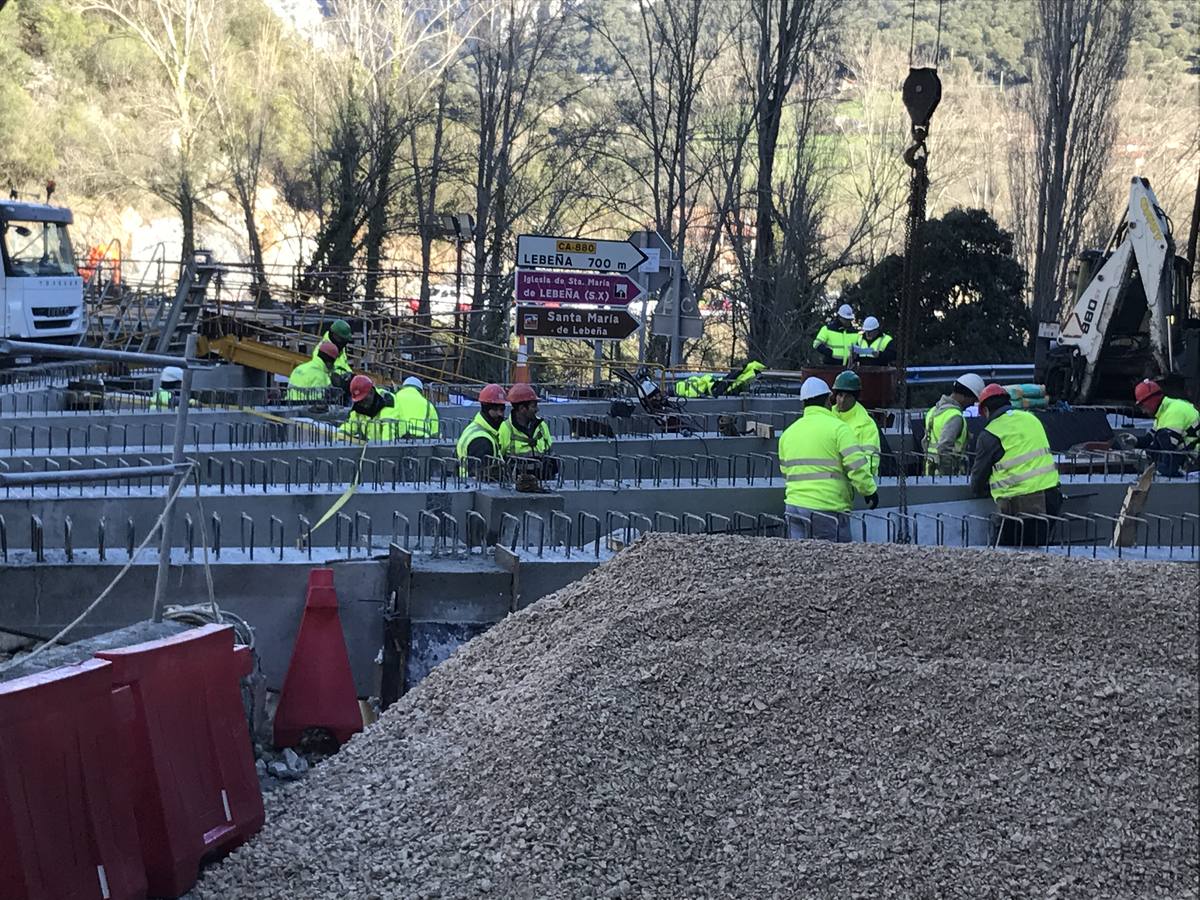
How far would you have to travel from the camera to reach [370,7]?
49125 mm

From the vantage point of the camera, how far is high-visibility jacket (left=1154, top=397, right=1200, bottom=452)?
15.3 meters

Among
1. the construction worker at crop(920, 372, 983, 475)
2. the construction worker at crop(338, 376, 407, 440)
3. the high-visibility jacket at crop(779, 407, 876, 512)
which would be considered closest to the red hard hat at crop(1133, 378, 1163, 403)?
the construction worker at crop(920, 372, 983, 475)

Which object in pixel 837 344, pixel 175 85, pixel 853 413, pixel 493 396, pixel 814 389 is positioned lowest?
pixel 853 413

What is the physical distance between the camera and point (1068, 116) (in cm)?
3359

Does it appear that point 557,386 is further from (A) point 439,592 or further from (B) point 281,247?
(B) point 281,247

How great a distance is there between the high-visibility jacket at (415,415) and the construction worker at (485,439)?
5.22 feet

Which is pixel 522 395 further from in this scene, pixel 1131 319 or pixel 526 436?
pixel 1131 319

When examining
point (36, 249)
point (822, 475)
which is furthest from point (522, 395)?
point (36, 249)

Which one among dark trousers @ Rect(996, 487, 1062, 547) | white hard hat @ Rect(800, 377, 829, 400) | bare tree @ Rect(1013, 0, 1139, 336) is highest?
bare tree @ Rect(1013, 0, 1139, 336)

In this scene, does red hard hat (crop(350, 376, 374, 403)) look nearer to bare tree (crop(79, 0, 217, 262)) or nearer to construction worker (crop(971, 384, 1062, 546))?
Answer: construction worker (crop(971, 384, 1062, 546))

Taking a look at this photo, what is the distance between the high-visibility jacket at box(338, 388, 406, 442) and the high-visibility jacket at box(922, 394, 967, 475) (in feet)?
16.6

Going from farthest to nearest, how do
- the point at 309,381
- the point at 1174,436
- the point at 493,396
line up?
the point at 309,381 < the point at 1174,436 < the point at 493,396

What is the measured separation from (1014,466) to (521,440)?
411cm

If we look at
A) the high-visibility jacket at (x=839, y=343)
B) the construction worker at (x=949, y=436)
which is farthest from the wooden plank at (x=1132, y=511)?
the high-visibility jacket at (x=839, y=343)
